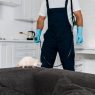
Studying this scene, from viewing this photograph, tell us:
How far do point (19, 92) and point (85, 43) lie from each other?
311 centimetres

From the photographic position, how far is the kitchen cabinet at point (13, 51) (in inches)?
170

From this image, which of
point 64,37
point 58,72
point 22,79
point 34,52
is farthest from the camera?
point 34,52

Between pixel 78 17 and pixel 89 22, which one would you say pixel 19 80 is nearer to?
pixel 78 17

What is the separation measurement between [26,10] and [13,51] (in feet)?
3.56

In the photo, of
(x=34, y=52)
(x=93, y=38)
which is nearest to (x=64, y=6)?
(x=93, y=38)

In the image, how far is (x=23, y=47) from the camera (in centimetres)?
473

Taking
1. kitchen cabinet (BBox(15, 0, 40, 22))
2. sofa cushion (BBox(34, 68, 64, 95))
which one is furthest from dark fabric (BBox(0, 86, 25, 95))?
kitchen cabinet (BBox(15, 0, 40, 22))

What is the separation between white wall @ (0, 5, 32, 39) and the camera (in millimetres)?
5035

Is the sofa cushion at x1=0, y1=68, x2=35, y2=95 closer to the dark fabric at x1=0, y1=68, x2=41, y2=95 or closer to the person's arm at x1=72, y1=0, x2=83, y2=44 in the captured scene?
the dark fabric at x1=0, y1=68, x2=41, y2=95

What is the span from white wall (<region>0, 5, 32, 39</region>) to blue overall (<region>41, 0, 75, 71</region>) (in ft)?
7.48

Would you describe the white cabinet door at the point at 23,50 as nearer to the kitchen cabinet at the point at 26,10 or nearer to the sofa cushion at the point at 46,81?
the kitchen cabinet at the point at 26,10

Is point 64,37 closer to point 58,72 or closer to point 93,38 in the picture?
point 58,72

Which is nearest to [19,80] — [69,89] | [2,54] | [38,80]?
[38,80]

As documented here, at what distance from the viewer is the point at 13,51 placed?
451cm
